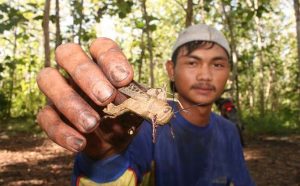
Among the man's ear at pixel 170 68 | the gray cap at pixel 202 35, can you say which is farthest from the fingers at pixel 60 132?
the man's ear at pixel 170 68

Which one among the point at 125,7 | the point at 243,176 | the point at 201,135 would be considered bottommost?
the point at 243,176

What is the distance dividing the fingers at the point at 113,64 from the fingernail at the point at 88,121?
0.16 m

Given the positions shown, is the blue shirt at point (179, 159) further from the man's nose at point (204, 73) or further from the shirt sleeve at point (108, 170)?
the man's nose at point (204, 73)

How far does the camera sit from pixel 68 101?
4.85ft

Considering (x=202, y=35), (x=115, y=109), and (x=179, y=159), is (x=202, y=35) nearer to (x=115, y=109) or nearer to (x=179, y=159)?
(x=179, y=159)

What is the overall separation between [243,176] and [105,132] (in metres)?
1.52

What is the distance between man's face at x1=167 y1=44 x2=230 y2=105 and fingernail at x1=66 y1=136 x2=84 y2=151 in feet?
5.38

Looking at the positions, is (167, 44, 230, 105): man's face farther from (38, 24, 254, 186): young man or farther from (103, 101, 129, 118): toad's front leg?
(103, 101, 129, 118): toad's front leg

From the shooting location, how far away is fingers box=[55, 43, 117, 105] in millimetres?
1452

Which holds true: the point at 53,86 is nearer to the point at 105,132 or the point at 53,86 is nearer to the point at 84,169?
the point at 105,132

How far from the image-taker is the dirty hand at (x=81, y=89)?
144 centimetres

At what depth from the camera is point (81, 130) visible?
1.44m

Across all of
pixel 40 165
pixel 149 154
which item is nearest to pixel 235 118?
pixel 40 165

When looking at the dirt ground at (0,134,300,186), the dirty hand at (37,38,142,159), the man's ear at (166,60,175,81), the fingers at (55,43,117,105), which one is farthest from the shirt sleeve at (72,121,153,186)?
the dirt ground at (0,134,300,186)
